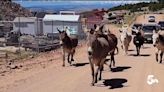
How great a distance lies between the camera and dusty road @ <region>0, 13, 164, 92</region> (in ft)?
63.6

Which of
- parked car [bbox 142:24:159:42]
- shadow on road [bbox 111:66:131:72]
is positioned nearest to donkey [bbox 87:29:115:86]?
shadow on road [bbox 111:66:131:72]

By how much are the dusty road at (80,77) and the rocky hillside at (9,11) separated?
31883mm

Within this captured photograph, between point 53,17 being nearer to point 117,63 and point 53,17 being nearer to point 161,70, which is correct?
point 117,63

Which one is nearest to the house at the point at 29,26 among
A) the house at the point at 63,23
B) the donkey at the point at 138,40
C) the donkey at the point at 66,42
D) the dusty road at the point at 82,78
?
the house at the point at 63,23

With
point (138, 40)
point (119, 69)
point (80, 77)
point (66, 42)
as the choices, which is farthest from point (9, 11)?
point (80, 77)

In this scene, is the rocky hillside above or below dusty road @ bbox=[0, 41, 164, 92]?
above

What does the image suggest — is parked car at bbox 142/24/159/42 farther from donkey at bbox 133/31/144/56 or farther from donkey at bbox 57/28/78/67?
donkey at bbox 57/28/78/67

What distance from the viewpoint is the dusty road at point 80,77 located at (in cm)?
1938

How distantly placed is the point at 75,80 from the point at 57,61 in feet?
26.0

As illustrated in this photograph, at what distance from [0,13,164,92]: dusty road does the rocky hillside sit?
31.9 m

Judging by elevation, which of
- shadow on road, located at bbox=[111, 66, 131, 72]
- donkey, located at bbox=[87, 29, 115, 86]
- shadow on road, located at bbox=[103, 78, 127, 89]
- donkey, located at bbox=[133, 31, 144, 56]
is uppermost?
donkey, located at bbox=[87, 29, 115, 86]

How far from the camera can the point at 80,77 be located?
22094mm

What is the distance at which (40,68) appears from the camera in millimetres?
26219

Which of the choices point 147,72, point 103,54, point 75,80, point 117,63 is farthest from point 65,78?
point 117,63
